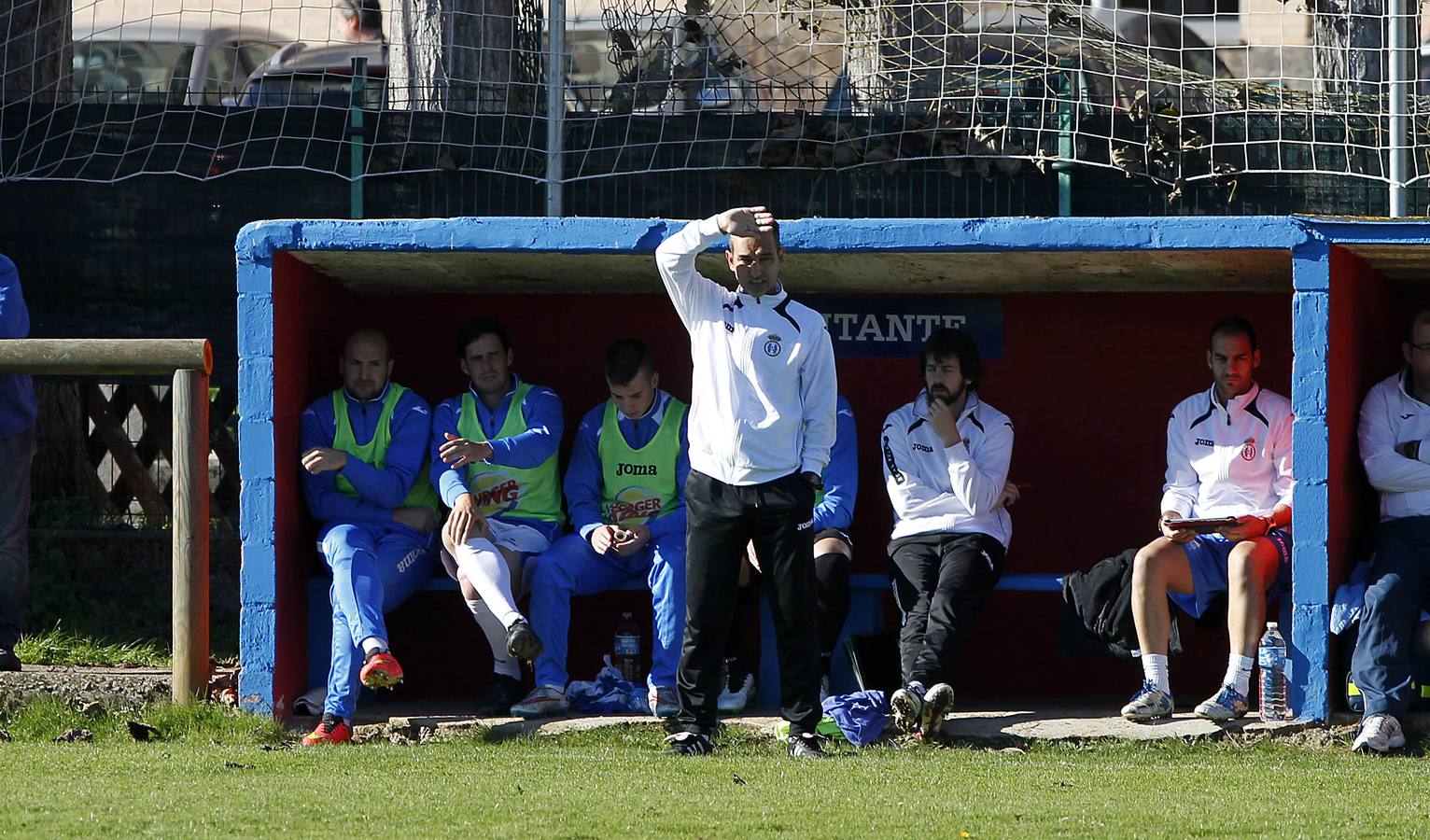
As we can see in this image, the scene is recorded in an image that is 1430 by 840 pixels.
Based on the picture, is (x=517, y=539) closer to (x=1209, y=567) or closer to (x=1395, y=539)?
(x=1209, y=567)

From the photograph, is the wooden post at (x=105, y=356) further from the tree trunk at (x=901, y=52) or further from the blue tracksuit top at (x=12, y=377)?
the tree trunk at (x=901, y=52)

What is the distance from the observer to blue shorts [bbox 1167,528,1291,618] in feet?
21.0

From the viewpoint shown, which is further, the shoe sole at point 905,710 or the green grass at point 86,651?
the green grass at point 86,651

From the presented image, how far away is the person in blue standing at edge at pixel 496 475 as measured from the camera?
6.54 metres

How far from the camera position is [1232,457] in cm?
657

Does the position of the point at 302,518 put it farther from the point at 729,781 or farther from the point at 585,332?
the point at 729,781

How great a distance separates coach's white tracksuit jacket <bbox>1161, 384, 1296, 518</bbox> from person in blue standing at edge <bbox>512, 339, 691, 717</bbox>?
1825 mm

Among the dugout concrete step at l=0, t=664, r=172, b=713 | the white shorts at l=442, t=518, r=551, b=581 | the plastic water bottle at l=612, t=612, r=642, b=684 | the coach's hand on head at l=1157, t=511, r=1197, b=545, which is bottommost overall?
the dugout concrete step at l=0, t=664, r=172, b=713

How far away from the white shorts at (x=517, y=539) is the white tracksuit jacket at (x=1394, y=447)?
2.98m

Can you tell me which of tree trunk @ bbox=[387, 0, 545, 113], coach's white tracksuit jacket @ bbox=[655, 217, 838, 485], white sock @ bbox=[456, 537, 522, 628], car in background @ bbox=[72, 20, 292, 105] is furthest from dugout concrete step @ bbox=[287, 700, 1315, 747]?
car in background @ bbox=[72, 20, 292, 105]

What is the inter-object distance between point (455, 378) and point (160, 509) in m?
2.00

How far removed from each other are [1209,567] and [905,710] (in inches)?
50.3

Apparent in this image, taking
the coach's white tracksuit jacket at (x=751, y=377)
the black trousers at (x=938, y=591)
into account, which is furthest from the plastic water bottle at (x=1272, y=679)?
the coach's white tracksuit jacket at (x=751, y=377)

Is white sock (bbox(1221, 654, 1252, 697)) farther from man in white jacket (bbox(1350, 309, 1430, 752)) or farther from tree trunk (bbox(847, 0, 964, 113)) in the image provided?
tree trunk (bbox(847, 0, 964, 113))
